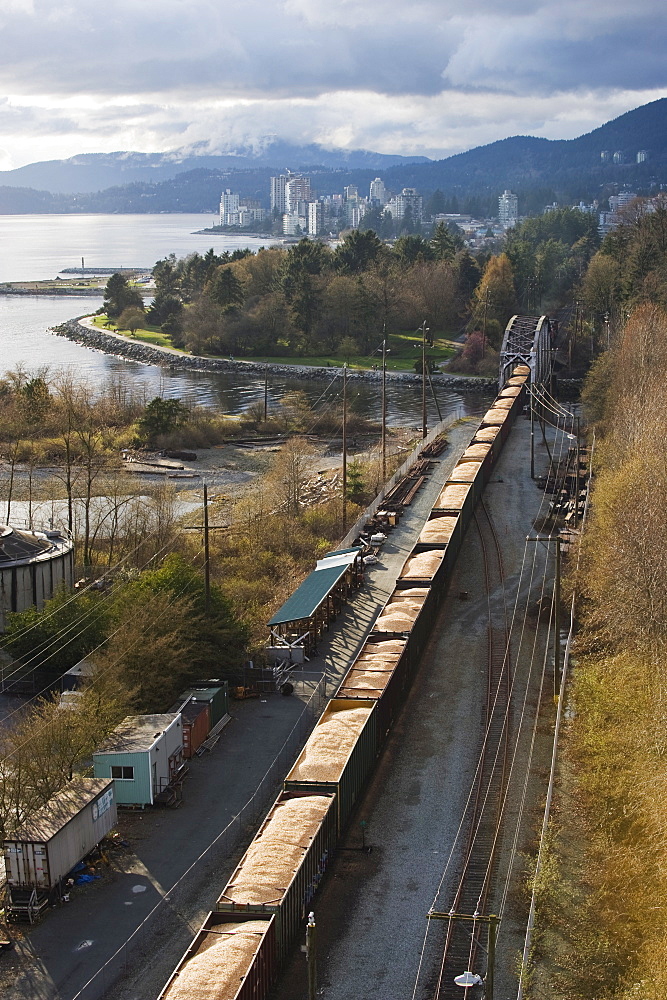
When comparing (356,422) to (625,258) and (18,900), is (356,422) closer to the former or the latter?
(625,258)

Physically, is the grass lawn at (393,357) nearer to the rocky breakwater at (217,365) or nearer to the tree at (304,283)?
the rocky breakwater at (217,365)

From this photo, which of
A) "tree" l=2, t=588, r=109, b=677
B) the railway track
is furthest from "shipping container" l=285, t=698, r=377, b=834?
"tree" l=2, t=588, r=109, b=677

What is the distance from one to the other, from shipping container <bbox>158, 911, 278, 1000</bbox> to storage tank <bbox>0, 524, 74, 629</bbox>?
2009cm

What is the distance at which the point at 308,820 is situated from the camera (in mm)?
21188

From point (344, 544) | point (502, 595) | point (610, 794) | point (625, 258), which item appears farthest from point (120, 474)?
point (625, 258)

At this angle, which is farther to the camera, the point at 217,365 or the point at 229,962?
the point at 217,365

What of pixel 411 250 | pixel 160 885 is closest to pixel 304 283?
pixel 411 250

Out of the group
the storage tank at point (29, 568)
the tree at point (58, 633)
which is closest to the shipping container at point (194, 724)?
the tree at point (58, 633)

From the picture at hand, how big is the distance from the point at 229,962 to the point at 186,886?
5.15 metres

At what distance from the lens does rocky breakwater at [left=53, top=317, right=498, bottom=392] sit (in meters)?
105

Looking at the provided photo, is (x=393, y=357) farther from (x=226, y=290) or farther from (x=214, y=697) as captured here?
(x=214, y=697)

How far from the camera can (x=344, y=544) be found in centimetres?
4384

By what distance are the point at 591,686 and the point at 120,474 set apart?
3747 cm

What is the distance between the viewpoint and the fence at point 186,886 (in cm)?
1922
